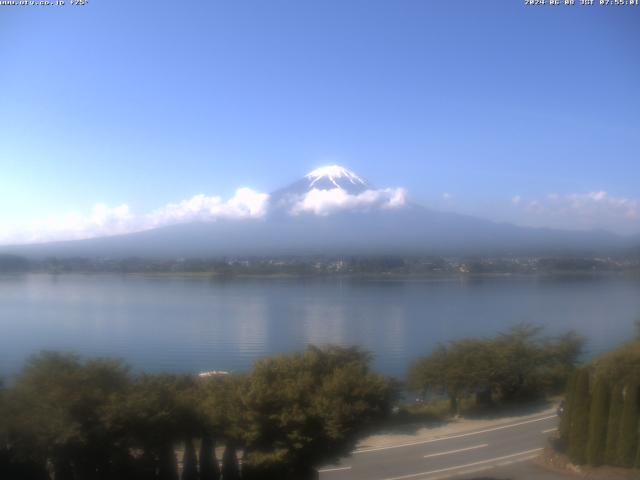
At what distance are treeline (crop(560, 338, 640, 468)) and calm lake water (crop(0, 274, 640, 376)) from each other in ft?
20.2

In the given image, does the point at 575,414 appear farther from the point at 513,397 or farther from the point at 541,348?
the point at 541,348

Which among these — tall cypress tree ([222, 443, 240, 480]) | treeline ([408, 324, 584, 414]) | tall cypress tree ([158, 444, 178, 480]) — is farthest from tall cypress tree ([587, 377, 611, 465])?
tall cypress tree ([158, 444, 178, 480])

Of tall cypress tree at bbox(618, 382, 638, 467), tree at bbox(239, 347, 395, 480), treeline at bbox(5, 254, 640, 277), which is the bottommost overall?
tall cypress tree at bbox(618, 382, 638, 467)

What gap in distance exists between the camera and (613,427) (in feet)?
20.7

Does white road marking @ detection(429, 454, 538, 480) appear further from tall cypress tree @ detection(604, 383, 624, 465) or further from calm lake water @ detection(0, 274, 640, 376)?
calm lake water @ detection(0, 274, 640, 376)

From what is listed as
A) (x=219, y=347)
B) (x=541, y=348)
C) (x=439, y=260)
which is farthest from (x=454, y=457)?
(x=439, y=260)

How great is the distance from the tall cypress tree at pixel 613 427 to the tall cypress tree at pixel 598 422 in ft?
0.17

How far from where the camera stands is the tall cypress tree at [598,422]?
6328 mm

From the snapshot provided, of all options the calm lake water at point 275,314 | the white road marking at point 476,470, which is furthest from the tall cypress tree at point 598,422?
the calm lake water at point 275,314

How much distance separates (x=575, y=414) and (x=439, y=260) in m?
19.0

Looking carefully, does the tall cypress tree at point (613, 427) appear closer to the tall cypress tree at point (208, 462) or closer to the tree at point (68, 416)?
the tall cypress tree at point (208, 462)

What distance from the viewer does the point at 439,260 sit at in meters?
25.4

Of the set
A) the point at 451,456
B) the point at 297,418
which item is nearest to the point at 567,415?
the point at 451,456

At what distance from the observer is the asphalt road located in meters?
6.42
